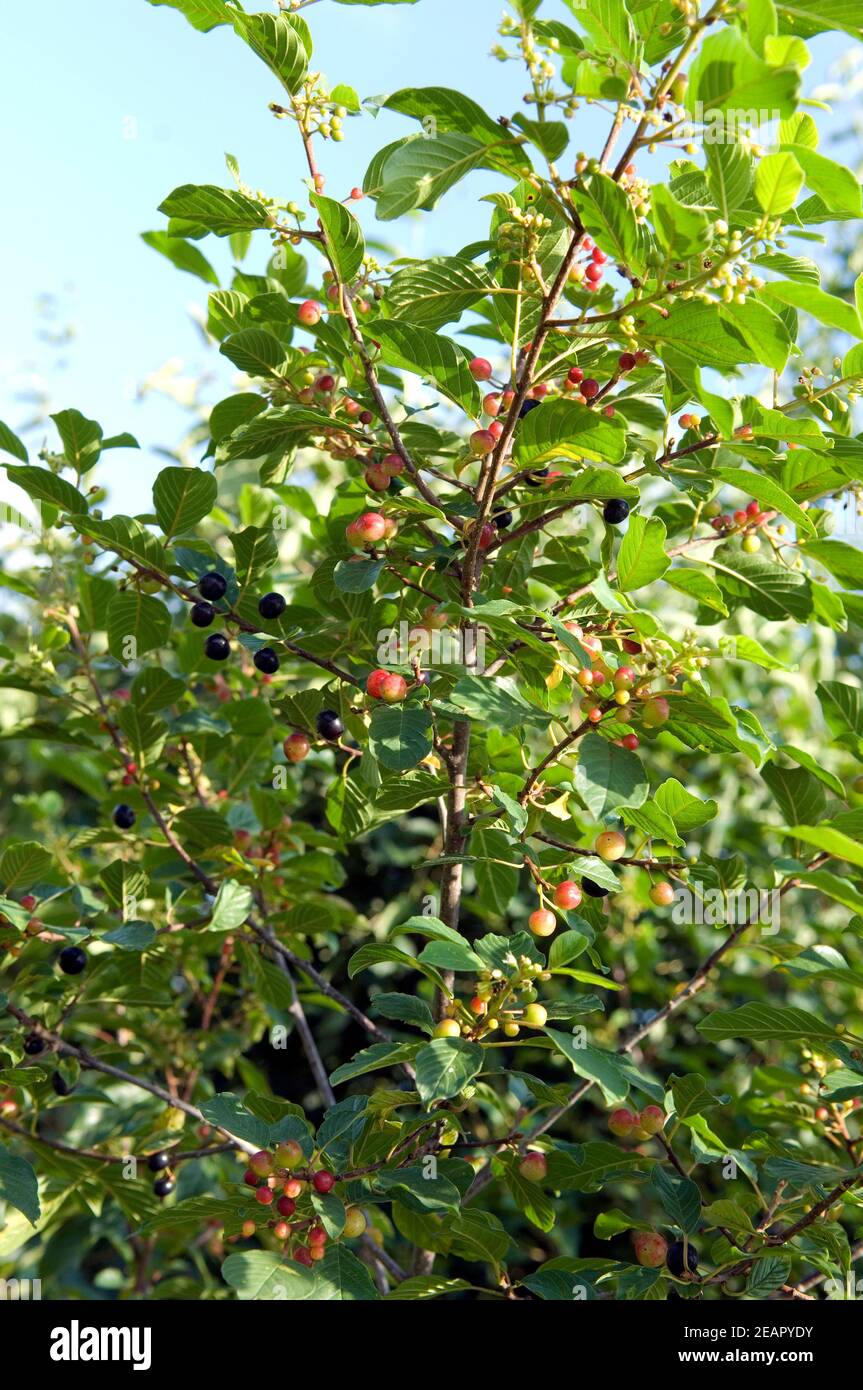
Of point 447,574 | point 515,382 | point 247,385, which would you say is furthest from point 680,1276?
point 247,385

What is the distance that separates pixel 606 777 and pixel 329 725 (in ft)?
2.12

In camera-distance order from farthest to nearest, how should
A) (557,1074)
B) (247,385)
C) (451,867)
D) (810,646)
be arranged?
(810,646), (557,1074), (247,385), (451,867)

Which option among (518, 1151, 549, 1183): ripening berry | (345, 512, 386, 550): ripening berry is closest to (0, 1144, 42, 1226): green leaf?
(518, 1151, 549, 1183): ripening berry

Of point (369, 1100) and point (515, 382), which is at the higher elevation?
point (515, 382)

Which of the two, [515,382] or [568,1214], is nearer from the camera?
[515,382]

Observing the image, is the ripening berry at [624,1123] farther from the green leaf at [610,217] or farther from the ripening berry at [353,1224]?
the green leaf at [610,217]

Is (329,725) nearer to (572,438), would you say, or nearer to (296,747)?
(296,747)

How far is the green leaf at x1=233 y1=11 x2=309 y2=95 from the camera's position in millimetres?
1516

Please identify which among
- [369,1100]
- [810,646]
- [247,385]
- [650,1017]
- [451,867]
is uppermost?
[247,385]

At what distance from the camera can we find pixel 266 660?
1873 mm

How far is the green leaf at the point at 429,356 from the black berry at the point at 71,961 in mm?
1140

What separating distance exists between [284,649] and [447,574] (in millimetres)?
354

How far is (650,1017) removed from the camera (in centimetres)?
207

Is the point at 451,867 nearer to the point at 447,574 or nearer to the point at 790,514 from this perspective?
the point at 447,574
